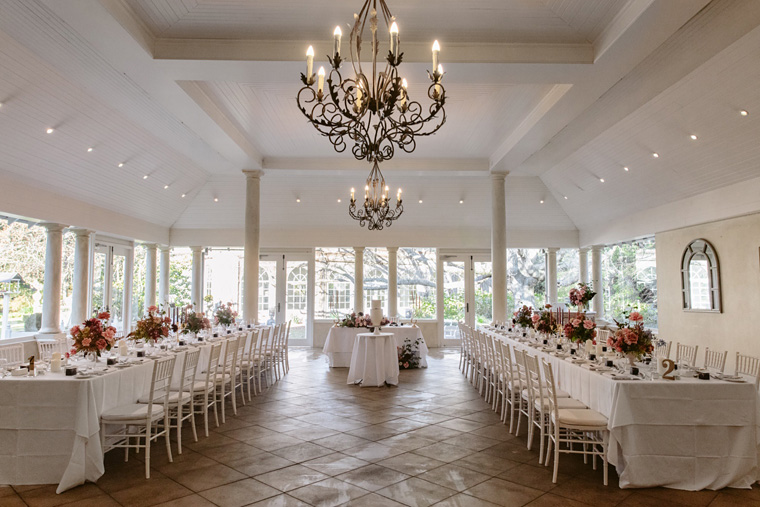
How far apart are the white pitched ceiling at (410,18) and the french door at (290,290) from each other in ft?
27.7

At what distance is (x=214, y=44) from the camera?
5.55 m

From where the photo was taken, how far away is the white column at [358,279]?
1355 cm

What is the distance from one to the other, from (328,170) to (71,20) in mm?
6359

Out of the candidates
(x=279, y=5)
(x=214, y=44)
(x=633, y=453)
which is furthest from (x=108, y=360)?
(x=633, y=453)

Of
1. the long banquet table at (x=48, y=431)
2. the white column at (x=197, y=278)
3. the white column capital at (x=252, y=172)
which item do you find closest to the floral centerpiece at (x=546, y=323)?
the long banquet table at (x=48, y=431)

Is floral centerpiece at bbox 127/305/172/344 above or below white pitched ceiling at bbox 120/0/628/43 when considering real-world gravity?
below

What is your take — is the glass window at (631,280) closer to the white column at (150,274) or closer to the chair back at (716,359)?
the chair back at (716,359)

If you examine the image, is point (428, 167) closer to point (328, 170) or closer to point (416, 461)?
point (328, 170)

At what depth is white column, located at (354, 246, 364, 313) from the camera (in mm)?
13547

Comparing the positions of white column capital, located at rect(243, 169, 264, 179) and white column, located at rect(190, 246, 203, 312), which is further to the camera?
white column, located at rect(190, 246, 203, 312)

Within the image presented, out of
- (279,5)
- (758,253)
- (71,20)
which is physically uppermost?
(279,5)

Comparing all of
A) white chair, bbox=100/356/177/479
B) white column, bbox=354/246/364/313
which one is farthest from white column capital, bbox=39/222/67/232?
white column, bbox=354/246/364/313

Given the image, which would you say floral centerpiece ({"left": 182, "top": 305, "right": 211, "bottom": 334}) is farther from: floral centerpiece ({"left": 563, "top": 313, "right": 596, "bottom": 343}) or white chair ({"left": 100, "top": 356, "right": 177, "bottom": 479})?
floral centerpiece ({"left": 563, "top": 313, "right": 596, "bottom": 343})

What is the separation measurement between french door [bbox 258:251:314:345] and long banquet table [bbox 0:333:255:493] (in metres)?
9.31
